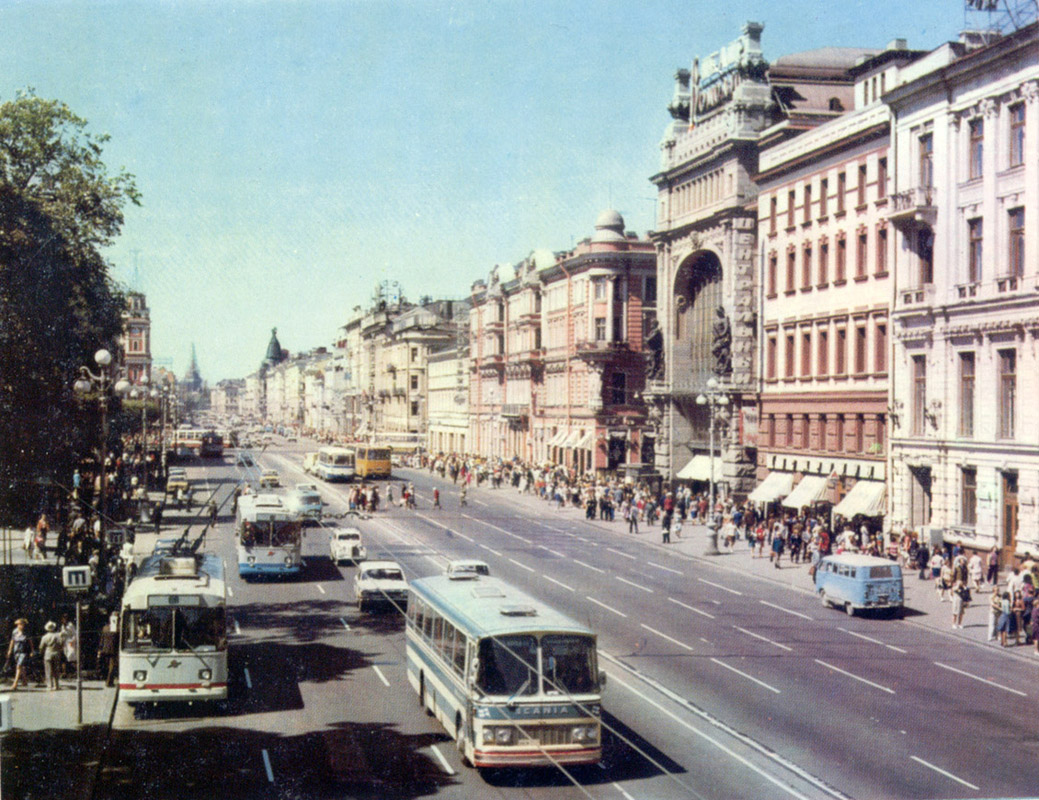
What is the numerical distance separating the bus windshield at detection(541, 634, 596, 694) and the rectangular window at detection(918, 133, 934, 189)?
32059 mm

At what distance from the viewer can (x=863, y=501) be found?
1875 inches

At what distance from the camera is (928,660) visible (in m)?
26.5

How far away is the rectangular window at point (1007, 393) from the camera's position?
1513 inches

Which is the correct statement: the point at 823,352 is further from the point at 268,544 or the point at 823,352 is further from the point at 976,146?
the point at 268,544

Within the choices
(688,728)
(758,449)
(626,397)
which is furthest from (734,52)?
(688,728)

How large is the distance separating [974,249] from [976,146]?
369cm

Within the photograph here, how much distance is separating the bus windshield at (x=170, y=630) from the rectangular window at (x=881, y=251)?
35.8 metres

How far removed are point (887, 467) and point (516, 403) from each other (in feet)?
198

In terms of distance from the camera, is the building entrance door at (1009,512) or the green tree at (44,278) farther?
the building entrance door at (1009,512)

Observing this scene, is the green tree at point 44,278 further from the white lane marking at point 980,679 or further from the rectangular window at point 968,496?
the rectangular window at point 968,496

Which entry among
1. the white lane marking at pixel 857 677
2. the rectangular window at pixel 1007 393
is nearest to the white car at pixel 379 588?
the white lane marking at pixel 857 677

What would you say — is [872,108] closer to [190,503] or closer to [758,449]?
[758,449]

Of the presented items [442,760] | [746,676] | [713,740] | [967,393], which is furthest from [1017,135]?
[442,760]

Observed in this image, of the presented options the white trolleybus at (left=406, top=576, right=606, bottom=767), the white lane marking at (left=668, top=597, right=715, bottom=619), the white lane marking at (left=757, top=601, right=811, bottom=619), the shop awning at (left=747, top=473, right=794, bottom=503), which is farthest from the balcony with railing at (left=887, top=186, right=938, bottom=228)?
the white trolleybus at (left=406, top=576, right=606, bottom=767)
